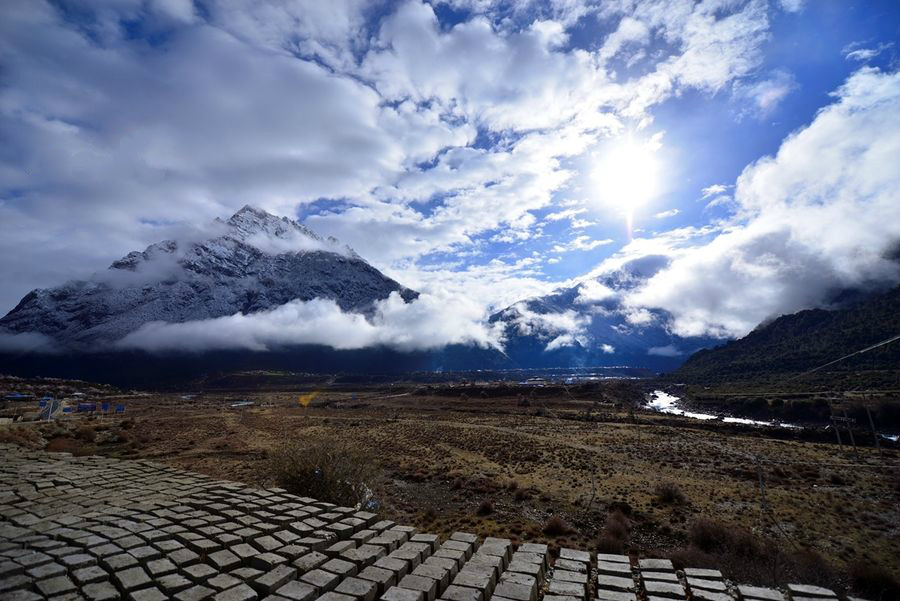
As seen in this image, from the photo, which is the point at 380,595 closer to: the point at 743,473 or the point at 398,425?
the point at 743,473

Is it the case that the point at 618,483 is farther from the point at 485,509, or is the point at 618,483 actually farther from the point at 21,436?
the point at 21,436

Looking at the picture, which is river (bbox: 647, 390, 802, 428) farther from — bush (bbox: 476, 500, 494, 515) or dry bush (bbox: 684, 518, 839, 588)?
bush (bbox: 476, 500, 494, 515)

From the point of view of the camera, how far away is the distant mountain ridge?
277 feet

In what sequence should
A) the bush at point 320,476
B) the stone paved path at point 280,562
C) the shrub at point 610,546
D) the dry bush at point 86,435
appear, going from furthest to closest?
the dry bush at point 86,435
the bush at point 320,476
the shrub at point 610,546
the stone paved path at point 280,562

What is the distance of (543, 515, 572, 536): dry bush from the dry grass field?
0.17 feet

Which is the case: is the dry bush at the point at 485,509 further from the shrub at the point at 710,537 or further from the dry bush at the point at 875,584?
the dry bush at the point at 875,584

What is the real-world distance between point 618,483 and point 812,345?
114402 mm

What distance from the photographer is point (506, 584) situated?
6766mm

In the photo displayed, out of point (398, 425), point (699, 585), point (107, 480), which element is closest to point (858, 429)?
point (398, 425)

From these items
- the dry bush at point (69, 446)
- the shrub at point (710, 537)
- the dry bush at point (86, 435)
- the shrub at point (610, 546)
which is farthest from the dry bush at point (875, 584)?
the dry bush at point (86, 435)

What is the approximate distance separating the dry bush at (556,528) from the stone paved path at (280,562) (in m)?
7.36

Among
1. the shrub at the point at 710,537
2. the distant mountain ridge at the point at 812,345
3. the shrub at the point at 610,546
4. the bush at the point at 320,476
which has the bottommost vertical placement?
the shrub at the point at 610,546

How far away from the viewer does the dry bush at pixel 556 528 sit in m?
15.1

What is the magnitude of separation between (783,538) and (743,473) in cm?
1104
